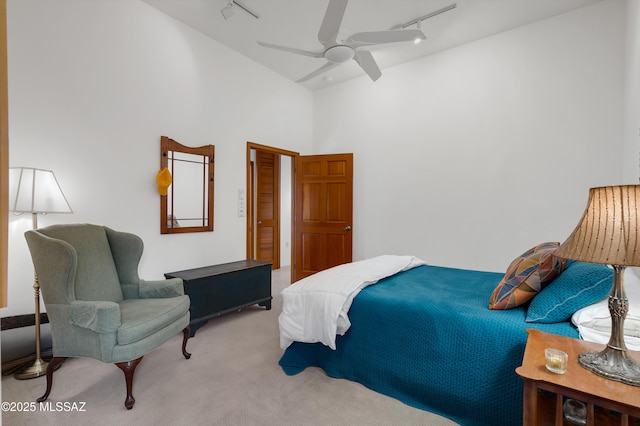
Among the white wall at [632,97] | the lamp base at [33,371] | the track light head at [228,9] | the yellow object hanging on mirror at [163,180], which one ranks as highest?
the track light head at [228,9]

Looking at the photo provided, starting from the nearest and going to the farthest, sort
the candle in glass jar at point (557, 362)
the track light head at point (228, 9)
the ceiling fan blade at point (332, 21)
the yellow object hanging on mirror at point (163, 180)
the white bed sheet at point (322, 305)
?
the candle in glass jar at point (557, 362)
the white bed sheet at point (322, 305)
the ceiling fan blade at point (332, 21)
the track light head at point (228, 9)
the yellow object hanging on mirror at point (163, 180)

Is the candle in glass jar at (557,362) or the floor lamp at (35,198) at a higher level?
the floor lamp at (35,198)

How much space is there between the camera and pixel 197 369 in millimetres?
2320

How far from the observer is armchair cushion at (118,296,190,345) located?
189cm

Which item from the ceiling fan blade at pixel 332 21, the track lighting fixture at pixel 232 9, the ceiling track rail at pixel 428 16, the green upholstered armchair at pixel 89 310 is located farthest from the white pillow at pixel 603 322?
the track lighting fixture at pixel 232 9

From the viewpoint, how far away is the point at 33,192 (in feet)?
6.97

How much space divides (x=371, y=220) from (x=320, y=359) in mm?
2638

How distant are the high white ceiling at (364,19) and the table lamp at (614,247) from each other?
2816 mm

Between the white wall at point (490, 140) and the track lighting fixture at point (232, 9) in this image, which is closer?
the track lighting fixture at point (232, 9)

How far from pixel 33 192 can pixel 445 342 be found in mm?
2850

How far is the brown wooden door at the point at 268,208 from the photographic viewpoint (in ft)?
19.6

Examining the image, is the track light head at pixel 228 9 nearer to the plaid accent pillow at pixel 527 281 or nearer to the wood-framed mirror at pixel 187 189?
the wood-framed mirror at pixel 187 189

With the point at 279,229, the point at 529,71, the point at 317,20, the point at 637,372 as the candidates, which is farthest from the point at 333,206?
the point at 637,372

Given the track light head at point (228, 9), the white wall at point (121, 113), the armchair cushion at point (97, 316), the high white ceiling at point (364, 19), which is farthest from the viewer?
the high white ceiling at point (364, 19)
